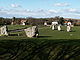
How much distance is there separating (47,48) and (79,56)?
5.07 feet

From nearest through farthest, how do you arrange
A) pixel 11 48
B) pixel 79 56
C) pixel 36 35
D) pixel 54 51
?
pixel 79 56 < pixel 54 51 < pixel 11 48 < pixel 36 35

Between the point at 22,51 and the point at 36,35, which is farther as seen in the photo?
the point at 36,35

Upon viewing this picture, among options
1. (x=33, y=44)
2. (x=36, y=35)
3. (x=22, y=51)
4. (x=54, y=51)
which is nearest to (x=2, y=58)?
(x=22, y=51)

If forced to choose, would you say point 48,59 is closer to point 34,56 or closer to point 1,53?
point 34,56

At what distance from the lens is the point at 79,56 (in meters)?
7.80

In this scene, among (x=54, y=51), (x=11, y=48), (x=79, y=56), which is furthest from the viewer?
(x=11, y=48)

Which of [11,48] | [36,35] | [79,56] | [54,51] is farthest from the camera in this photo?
[36,35]

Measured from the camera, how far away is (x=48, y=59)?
8.19 meters

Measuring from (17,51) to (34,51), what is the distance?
723 mm

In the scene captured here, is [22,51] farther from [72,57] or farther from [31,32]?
[31,32]

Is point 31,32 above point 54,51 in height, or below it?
below

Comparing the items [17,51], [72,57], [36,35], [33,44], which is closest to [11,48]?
[17,51]

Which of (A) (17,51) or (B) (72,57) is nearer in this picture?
(B) (72,57)

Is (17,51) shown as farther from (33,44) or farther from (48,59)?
(48,59)
